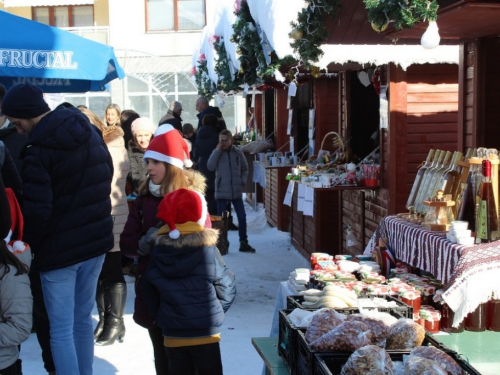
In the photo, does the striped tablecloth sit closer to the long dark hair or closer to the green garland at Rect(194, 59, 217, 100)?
the long dark hair

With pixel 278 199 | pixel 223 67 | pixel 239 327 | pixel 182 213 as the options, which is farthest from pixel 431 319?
pixel 278 199

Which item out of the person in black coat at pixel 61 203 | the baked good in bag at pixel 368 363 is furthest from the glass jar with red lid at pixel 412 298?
the person in black coat at pixel 61 203

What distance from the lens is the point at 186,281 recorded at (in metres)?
3.85

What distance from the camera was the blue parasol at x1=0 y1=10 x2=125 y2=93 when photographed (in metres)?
6.20

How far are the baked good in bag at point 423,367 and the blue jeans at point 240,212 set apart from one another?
7816mm

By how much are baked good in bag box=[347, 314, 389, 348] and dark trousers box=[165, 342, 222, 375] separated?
102 cm

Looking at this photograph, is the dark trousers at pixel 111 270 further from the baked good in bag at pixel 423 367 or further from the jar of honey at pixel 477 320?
the baked good in bag at pixel 423 367

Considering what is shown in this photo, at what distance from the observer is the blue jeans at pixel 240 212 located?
417 inches

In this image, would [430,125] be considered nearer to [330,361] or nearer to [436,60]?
[436,60]

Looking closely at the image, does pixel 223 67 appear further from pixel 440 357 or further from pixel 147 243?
pixel 440 357

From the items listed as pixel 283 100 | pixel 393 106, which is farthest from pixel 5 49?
pixel 283 100

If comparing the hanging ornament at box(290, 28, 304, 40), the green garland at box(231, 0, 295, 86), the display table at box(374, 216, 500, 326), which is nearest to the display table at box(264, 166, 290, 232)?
the green garland at box(231, 0, 295, 86)

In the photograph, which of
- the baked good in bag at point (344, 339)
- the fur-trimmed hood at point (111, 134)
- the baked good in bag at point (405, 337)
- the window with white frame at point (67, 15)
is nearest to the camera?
the baked good in bag at point (344, 339)

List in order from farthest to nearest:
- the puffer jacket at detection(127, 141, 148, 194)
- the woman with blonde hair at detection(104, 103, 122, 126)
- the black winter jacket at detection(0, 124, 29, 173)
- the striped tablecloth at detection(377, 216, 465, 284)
Result: the woman with blonde hair at detection(104, 103, 122, 126) < the puffer jacket at detection(127, 141, 148, 194) < the black winter jacket at detection(0, 124, 29, 173) < the striped tablecloth at detection(377, 216, 465, 284)
